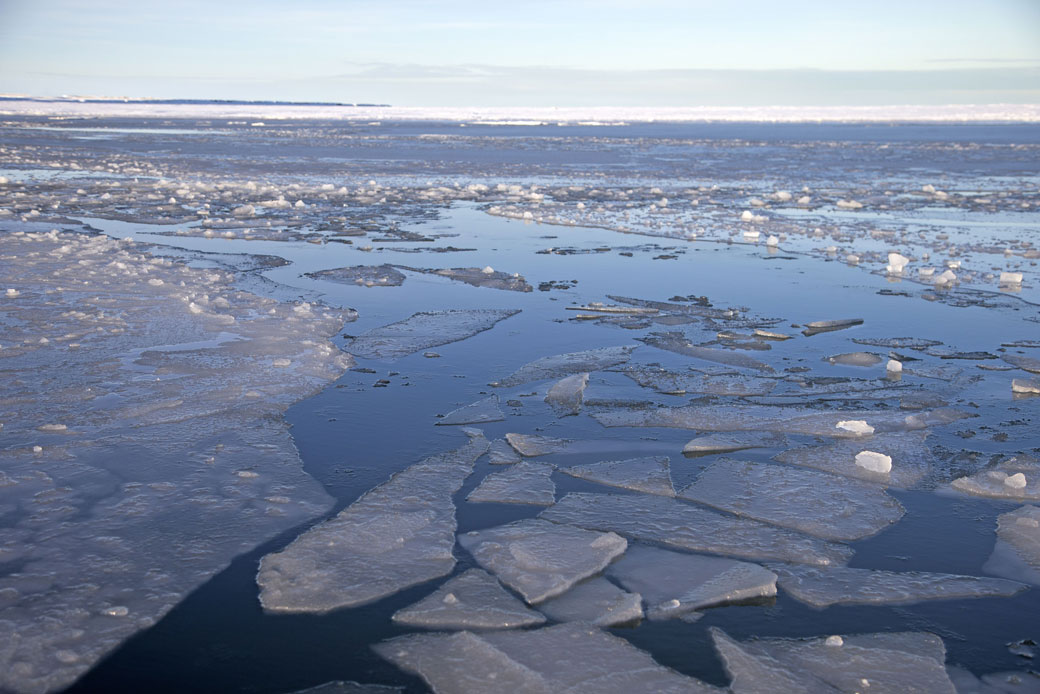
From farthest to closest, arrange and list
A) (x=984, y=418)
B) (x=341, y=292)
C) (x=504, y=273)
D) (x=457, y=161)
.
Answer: (x=457, y=161)
(x=504, y=273)
(x=341, y=292)
(x=984, y=418)

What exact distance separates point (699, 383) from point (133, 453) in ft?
11.1

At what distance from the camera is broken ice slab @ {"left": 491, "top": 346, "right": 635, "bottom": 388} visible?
583 centimetres

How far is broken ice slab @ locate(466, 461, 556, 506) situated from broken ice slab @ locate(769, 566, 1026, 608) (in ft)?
3.77

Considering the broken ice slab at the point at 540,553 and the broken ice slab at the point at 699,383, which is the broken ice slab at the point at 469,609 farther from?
the broken ice slab at the point at 699,383

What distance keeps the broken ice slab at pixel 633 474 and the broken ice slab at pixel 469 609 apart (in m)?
1.08

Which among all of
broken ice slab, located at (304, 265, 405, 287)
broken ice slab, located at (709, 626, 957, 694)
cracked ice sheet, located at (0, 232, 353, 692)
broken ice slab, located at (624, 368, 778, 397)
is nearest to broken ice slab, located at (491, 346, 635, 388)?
broken ice slab, located at (624, 368, 778, 397)

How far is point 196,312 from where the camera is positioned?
285 inches

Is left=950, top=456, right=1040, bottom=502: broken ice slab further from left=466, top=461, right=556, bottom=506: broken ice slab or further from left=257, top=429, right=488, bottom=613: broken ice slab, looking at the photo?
left=257, top=429, right=488, bottom=613: broken ice slab

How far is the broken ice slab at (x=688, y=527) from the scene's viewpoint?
144 inches

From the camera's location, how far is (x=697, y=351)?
6504 millimetres


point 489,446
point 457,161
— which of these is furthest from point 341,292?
point 457,161

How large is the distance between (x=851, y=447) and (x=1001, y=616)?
1.60 m

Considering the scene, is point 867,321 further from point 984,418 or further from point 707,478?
point 707,478

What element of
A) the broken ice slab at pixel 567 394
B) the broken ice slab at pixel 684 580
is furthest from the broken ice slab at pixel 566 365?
the broken ice slab at pixel 684 580
